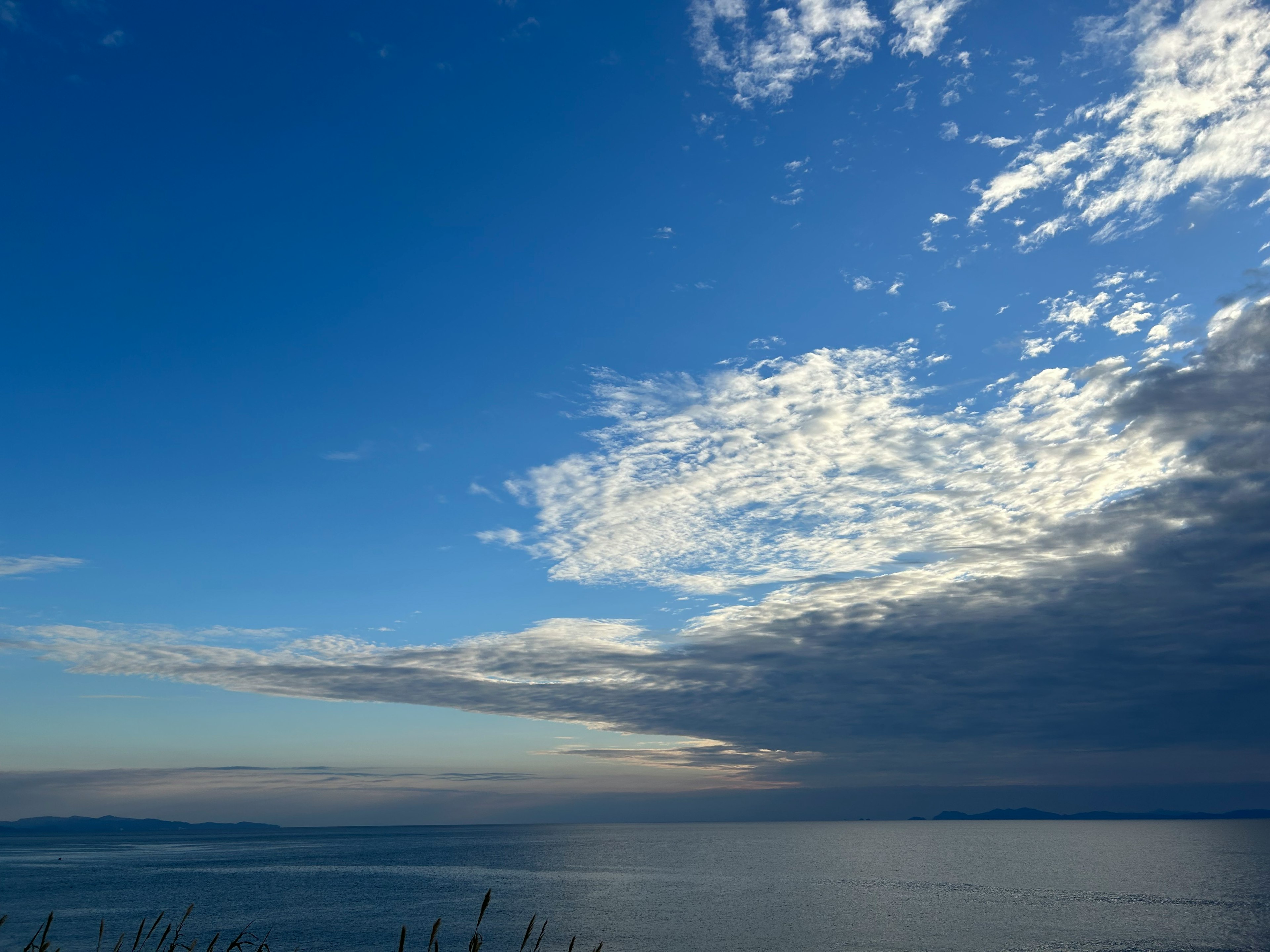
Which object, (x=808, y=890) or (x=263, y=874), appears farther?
(x=263, y=874)

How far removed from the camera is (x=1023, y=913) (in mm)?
91500

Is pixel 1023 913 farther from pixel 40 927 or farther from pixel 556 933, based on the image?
pixel 40 927

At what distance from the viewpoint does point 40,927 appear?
250ft

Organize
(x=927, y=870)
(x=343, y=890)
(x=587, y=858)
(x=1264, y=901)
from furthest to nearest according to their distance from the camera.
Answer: (x=587, y=858) → (x=927, y=870) → (x=343, y=890) → (x=1264, y=901)

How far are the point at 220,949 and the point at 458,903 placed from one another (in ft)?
108

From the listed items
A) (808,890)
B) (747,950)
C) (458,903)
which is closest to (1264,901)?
(808,890)

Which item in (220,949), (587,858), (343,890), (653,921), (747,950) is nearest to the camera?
(747,950)

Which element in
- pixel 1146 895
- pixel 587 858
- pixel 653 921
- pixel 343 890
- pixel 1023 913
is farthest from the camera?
pixel 587 858

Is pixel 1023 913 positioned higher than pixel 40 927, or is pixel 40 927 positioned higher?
pixel 40 927

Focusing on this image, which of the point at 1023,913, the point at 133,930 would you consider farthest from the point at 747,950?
the point at 133,930

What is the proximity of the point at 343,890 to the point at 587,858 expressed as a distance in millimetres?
87999

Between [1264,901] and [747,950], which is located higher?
[747,950]

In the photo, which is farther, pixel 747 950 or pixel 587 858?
pixel 587 858

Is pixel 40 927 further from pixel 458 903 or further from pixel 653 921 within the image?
pixel 653 921
